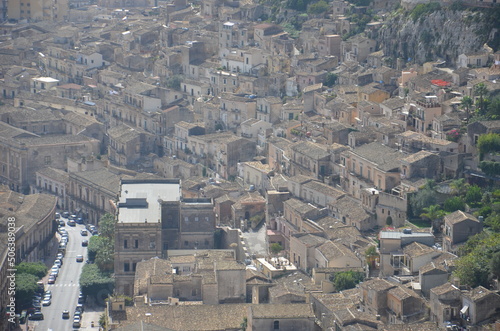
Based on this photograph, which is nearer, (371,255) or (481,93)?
(371,255)

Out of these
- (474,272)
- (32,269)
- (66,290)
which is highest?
(474,272)

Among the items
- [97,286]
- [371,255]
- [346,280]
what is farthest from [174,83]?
[346,280]

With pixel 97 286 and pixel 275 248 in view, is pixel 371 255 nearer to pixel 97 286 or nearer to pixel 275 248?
pixel 275 248

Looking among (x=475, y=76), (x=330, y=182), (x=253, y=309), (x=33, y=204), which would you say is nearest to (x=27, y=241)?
(x=33, y=204)

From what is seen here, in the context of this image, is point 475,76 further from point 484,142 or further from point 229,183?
point 229,183

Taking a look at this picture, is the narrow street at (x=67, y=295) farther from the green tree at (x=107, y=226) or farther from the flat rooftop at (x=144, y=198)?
the flat rooftop at (x=144, y=198)

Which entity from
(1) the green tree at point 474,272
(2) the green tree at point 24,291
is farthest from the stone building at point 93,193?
(1) the green tree at point 474,272
